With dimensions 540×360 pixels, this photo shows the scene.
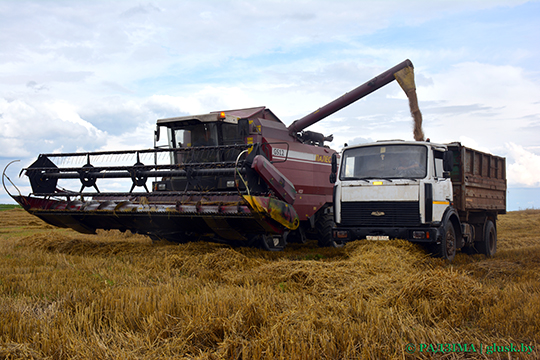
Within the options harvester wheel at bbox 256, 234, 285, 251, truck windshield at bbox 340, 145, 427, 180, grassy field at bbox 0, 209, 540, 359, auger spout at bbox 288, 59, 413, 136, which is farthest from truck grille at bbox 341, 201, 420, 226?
auger spout at bbox 288, 59, 413, 136

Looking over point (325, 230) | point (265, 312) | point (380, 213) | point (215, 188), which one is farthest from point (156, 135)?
point (265, 312)

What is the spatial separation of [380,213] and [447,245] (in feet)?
4.53

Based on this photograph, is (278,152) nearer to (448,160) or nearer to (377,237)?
(377,237)

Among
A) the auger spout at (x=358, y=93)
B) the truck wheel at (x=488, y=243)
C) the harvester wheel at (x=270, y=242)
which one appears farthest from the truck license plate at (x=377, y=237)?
the auger spout at (x=358, y=93)

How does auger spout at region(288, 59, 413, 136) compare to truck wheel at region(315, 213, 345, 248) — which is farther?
auger spout at region(288, 59, 413, 136)

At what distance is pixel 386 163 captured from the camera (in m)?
8.30

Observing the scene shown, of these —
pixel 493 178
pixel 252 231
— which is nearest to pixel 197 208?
pixel 252 231

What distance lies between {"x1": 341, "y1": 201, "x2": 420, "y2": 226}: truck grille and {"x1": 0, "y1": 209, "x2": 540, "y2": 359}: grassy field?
3.98ft

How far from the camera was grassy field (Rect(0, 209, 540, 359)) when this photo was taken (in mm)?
3180

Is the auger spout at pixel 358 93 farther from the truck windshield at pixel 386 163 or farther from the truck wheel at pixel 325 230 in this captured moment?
the truck windshield at pixel 386 163

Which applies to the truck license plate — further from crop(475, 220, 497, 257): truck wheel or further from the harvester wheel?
crop(475, 220, 497, 257): truck wheel

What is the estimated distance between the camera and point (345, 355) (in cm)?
304

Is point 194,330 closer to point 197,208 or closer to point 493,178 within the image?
point 197,208

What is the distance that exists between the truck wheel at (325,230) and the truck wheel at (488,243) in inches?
133
